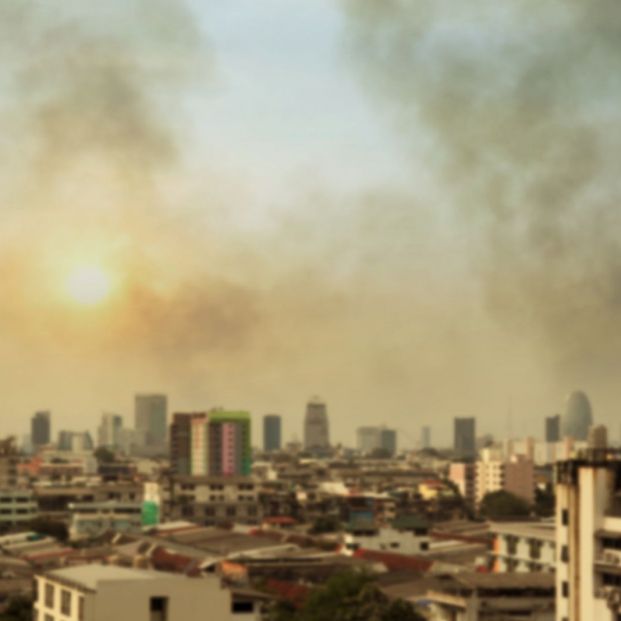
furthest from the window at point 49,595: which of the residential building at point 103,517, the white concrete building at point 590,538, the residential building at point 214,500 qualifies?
the residential building at point 214,500

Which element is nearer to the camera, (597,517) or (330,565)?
(597,517)

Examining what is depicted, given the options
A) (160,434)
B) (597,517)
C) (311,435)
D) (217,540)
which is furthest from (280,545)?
(160,434)

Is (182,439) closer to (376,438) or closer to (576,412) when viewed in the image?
(576,412)

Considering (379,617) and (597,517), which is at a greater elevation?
(597,517)

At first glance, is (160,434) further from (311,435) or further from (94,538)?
(94,538)

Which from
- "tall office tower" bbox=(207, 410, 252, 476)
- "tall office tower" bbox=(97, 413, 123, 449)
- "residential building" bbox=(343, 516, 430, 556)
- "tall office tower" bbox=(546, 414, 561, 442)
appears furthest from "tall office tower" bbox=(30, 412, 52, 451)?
"residential building" bbox=(343, 516, 430, 556)

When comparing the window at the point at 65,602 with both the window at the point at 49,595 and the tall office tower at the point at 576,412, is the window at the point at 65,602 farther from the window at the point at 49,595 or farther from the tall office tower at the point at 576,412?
the tall office tower at the point at 576,412
